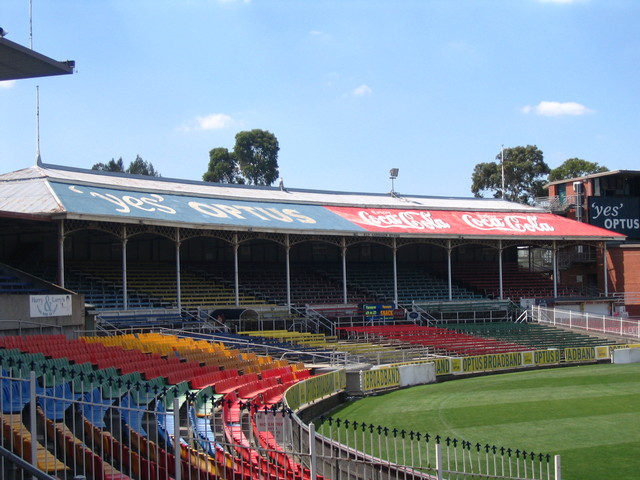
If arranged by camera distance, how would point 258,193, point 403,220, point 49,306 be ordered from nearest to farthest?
point 49,306 → point 403,220 → point 258,193

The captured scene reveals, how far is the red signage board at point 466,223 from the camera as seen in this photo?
45.6 meters

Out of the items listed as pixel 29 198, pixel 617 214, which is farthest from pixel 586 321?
pixel 29 198

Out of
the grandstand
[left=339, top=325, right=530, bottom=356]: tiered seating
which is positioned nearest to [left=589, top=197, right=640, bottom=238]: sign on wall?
the grandstand

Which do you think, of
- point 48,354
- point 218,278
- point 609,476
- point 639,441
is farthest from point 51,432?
point 218,278

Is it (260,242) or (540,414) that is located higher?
(260,242)

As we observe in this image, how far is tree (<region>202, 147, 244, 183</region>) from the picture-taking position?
100188mm

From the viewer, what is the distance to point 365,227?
4378 centimetres

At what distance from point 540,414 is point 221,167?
268 feet

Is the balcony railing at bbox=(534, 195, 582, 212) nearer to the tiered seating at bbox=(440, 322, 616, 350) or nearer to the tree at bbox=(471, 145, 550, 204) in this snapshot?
the tiered seating at bbox=(440, 322, 616, 350)

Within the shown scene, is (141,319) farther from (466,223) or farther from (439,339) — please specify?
(466,223)

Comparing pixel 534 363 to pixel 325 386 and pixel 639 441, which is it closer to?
pixel 325 386

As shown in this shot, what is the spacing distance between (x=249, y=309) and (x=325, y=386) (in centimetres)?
1345

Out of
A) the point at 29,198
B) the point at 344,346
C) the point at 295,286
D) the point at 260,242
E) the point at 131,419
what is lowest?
the point at 344,346

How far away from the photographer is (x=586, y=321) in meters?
44.6
